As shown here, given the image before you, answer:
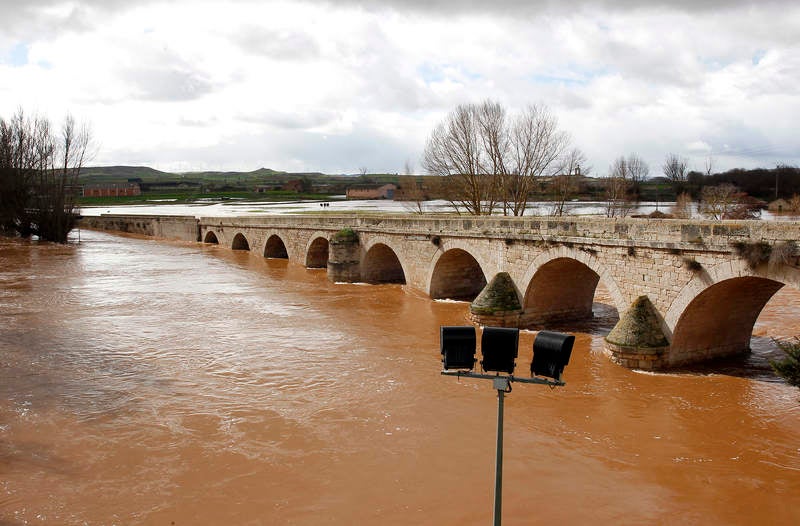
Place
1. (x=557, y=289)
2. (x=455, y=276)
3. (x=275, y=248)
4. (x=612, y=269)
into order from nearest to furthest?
(x=612, y=269) → (x=557, y=289) → (x=455, y=276) → (x=275, y=248)

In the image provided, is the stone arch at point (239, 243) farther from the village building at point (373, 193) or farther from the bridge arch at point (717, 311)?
the village building at point (373, 193)

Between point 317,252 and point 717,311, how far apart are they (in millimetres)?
18935

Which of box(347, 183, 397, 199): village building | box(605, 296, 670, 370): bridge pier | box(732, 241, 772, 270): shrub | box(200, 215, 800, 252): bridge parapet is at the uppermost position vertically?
box(347, 183, 397, 199): village building

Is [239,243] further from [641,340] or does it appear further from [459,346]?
[459,346]

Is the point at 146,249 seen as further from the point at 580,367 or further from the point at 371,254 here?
the point at 580,367

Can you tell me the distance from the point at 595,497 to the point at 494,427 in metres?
2.12

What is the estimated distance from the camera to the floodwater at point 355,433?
270 inches

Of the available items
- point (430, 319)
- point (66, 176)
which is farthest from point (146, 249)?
point (430, 319)

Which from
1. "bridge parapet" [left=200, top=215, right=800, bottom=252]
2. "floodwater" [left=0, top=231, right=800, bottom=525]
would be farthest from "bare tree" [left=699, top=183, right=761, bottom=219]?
"bridge parapet" [left=200, top=215, right=800, bottom=252]

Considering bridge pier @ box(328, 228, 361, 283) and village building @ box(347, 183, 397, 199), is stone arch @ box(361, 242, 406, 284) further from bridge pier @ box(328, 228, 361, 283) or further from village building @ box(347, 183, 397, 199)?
village building @ box(347, 183, 397, 199)

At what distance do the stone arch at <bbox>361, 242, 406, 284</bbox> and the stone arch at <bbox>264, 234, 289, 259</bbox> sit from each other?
9.90 m

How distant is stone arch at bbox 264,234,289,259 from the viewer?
31578 mm

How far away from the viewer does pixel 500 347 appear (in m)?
4.64

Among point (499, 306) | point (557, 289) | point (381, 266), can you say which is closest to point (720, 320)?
point (557, 289)
